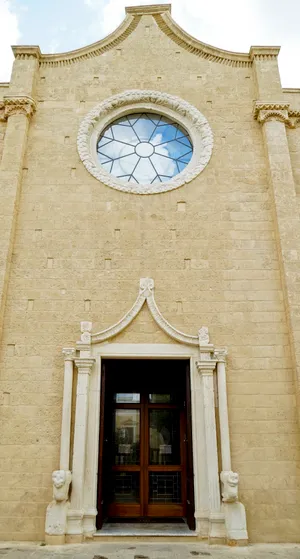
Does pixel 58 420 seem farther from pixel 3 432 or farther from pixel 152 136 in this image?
pixel 152 136

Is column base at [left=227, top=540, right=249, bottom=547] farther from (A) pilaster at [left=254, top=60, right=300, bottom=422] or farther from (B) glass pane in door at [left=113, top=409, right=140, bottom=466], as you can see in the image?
(B) glass pane in door at [left=113, top=409, right=140, bottom=466]

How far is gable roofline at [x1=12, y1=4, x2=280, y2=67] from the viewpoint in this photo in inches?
392

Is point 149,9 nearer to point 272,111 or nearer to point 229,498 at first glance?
point 272,111

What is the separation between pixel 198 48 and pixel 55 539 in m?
10.6

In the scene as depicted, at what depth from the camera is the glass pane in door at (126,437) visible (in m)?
8.27

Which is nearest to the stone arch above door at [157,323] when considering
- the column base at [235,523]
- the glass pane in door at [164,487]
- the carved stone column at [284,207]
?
the carved stone column at [284,207]

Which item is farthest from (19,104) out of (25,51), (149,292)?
(149,292)

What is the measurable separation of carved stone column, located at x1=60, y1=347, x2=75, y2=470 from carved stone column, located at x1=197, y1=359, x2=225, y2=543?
221cm

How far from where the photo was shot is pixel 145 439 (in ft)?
27.3

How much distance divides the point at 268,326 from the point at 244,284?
35.5 inches

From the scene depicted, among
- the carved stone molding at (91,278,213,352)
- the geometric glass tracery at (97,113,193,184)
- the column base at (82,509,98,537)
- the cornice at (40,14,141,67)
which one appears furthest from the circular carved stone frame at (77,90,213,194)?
the column base at (82,509,98,537)

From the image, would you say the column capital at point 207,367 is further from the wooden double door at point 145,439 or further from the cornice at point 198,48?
the cornice at point 198,48

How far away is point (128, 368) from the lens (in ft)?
29.2

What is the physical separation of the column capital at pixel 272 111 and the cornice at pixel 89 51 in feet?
12.7
